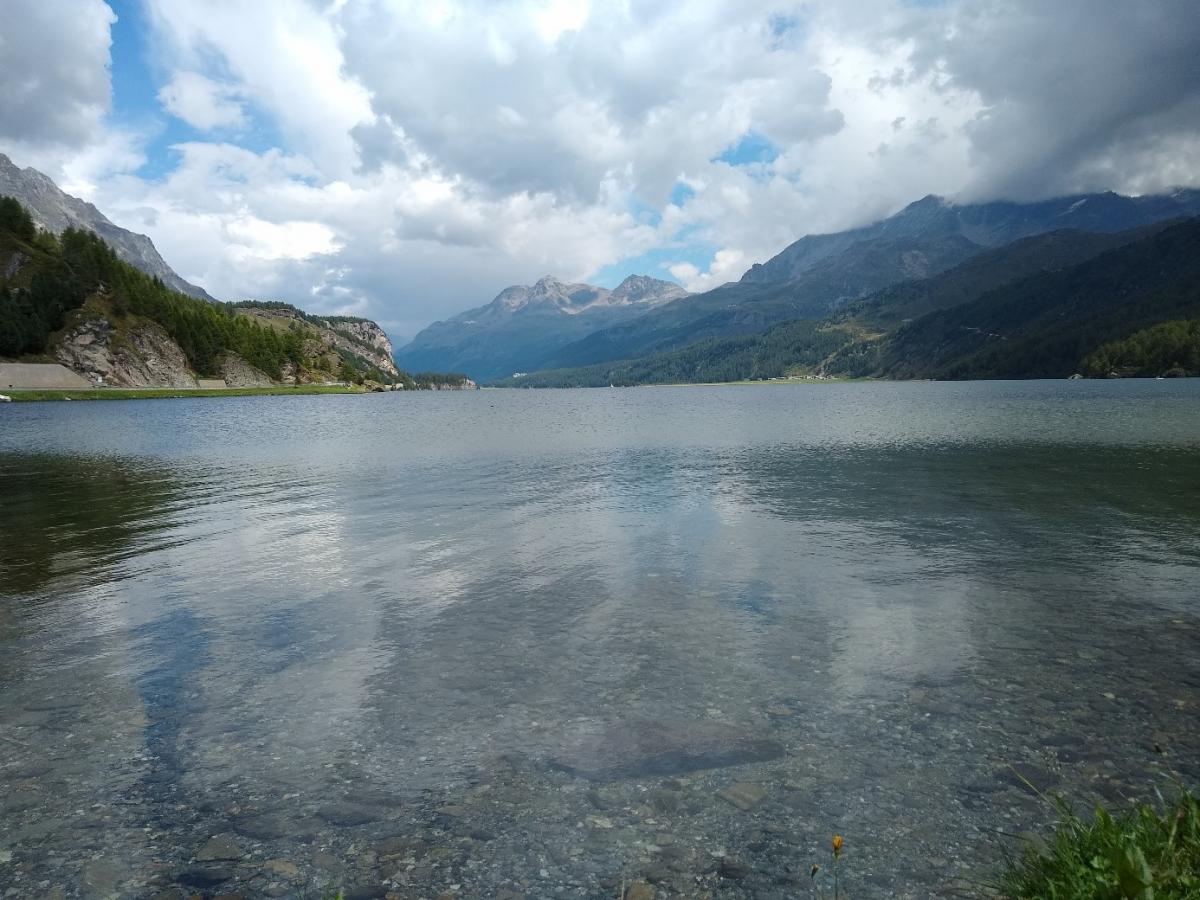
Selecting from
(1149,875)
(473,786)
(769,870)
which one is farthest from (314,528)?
(1149,875)

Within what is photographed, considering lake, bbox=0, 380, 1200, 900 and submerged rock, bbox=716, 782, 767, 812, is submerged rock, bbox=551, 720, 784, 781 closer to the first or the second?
lake, bbox=0, 380, 1200, 900

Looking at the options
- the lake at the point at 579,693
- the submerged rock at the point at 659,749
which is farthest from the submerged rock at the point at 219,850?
the submerged rock at the point at 659,749

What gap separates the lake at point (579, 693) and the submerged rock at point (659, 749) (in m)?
0.06

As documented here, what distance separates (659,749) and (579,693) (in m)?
2.62

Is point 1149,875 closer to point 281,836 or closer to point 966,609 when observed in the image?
point 281,836

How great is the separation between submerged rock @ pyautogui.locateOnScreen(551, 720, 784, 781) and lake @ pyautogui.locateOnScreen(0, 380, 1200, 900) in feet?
0.21

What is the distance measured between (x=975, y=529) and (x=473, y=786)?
25663 mm

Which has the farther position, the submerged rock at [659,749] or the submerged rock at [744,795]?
the submerged rock at [659,749]

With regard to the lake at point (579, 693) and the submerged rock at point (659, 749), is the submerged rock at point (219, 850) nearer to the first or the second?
the lake at point (579, 693)

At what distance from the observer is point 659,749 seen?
11.5 meters

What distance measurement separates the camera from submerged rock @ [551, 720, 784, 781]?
10930 millimetres

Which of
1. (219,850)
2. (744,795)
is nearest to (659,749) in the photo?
(744,795)

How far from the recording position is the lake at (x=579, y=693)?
8969 millimetres

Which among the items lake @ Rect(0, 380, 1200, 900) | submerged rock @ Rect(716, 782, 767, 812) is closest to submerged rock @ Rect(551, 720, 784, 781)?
lake @ Rect(0, 380, 1200, 900)
